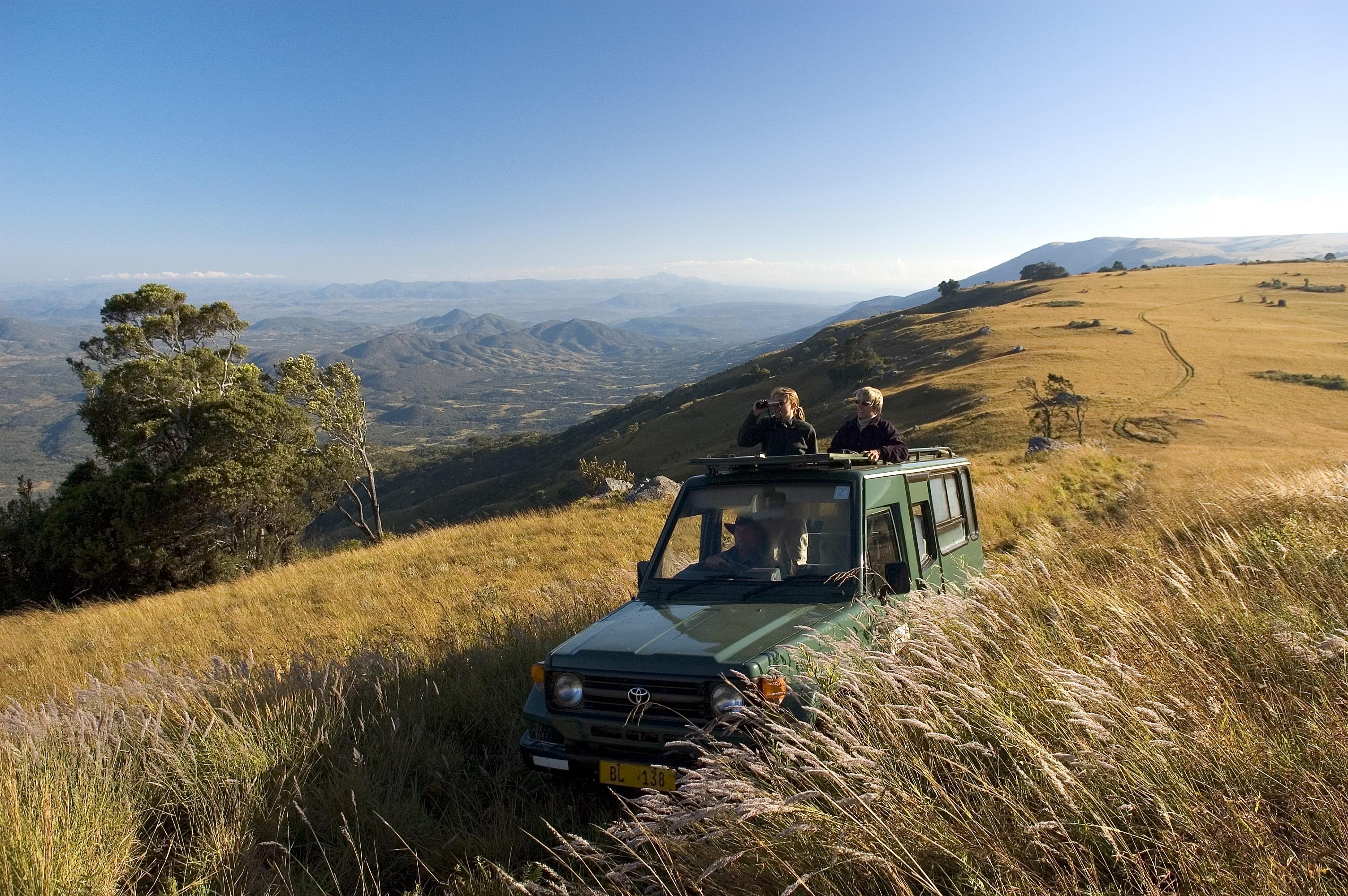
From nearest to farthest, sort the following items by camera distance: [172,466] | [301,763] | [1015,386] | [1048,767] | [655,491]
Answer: [1048,767], [301,763], [655,491], [172,466], [1015,386]

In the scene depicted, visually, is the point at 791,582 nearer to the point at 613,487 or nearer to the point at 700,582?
the point at 700,582

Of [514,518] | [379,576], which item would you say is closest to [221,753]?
[379,576]

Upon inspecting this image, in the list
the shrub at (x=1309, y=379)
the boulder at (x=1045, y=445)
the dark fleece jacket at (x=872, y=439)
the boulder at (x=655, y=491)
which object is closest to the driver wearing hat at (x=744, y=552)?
the dark fleece jacket at (x=872, y=439)

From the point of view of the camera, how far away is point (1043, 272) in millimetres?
127125

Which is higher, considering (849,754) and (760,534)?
(760,534)

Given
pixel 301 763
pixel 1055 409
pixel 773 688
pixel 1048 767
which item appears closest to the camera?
pixel 1048 767

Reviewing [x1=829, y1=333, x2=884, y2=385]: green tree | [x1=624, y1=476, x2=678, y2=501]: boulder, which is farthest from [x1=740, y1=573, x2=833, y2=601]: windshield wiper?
[x1=829, y1=333, x2=884, y2=385]: green tree

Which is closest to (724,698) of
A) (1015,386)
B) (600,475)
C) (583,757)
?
(583,757)

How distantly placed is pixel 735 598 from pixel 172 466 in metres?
23.7

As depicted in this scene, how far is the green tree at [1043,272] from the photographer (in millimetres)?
121969

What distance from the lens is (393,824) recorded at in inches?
163

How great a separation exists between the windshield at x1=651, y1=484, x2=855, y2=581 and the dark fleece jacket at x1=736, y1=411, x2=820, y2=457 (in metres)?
1.42

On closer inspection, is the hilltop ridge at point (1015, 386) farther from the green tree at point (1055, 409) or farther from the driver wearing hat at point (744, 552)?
the driver wearing hat at point (744, 552)

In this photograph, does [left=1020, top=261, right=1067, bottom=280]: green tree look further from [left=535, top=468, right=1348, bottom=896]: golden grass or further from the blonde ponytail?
[left=535, top=468, right=1348, bottom=896]: golden grass
